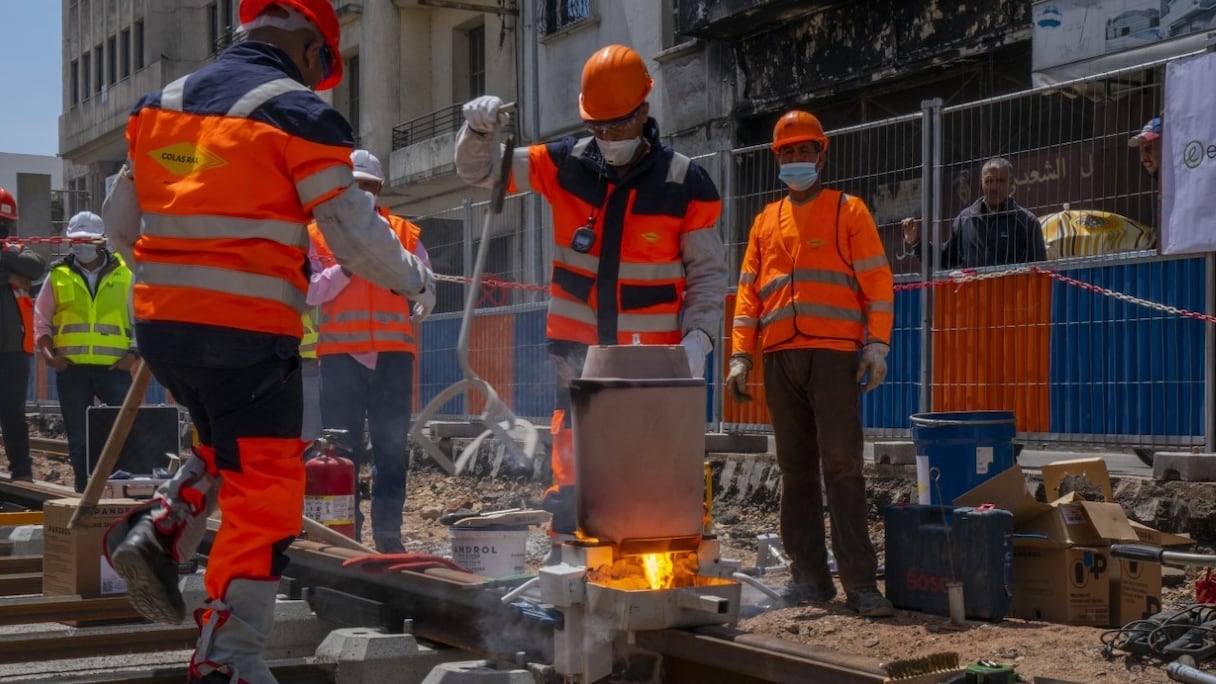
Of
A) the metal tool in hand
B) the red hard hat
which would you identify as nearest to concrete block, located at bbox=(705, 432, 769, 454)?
the metal tool in hand

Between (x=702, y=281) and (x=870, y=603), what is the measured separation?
5.36ft

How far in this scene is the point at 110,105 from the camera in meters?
46.5

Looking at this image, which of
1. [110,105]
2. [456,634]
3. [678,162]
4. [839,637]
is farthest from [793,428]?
[110,105]

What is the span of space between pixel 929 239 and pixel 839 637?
4711 millimetres

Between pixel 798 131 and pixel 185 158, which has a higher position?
pixel 798 131

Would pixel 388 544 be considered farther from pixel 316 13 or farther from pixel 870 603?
pixel 316 13

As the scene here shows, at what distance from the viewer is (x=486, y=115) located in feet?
17.7

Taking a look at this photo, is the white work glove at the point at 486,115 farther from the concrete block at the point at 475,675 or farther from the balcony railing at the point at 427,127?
the balcony railing at the point at 427,127

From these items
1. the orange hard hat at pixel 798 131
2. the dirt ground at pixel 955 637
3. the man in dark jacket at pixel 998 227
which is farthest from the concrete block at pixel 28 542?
the man in dark jacket at pixel 998 227

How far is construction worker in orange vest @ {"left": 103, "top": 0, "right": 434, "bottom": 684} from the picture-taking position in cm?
400

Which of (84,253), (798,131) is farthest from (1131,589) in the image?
(84,253)

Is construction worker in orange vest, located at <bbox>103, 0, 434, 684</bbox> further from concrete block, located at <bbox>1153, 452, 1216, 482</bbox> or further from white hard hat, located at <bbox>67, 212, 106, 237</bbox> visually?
white hard hat, located at <bbox>67, 212, 106, 237</bbox>

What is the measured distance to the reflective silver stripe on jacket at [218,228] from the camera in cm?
401

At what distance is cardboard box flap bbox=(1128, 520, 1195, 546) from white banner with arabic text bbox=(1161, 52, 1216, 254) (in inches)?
85.2
